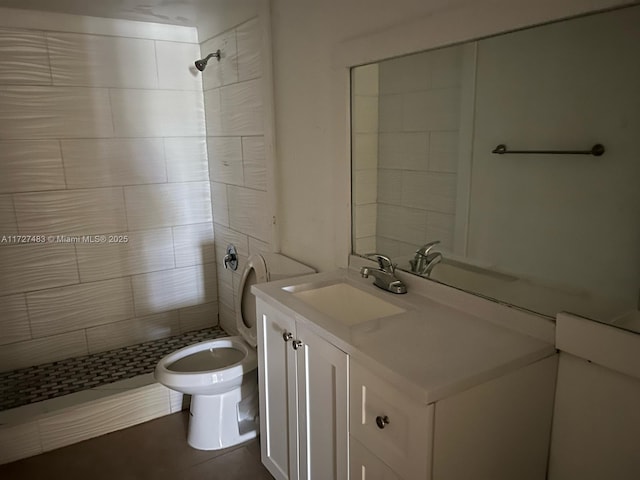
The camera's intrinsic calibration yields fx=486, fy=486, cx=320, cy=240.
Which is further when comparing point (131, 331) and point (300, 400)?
point (131, 331)

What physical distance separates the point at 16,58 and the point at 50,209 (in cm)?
79

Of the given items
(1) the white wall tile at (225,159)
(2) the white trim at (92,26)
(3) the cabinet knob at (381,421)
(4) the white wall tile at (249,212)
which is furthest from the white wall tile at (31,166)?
(3) the cabinet knob at (381,421)

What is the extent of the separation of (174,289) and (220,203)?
64 cm

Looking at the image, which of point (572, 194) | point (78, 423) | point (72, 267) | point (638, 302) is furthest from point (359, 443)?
point (72, 267)

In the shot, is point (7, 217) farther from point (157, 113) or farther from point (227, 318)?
point (227, 318)

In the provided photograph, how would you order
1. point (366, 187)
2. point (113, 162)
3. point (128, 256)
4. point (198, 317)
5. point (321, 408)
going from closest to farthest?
point (321, 408)
point (366, 187)
point (113, 162)
point (128, 256)
point (198, 317)

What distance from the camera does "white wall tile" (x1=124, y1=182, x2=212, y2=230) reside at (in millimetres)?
2902

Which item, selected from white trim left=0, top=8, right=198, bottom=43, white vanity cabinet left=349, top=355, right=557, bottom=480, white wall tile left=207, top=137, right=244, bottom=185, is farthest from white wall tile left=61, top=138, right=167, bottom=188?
white vanity cabinet left=349, top=355, right=557, bottom=480

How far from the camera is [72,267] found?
279cm

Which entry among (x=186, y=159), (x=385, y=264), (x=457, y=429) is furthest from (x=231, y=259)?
(x=457, y=429)

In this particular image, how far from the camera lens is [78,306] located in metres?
2.84

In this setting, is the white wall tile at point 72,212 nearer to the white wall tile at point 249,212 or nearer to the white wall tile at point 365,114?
the white wall tile at point 249,212

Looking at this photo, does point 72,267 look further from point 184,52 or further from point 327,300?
point 327,300

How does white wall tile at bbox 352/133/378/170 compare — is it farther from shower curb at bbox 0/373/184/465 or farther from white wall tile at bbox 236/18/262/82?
shower curb at bbox 0/373/184/465
